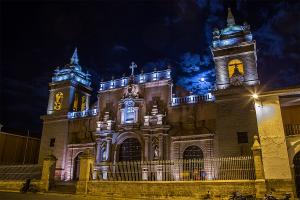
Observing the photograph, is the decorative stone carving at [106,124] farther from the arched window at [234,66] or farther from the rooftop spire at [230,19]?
the rooftop spire at [230,19]

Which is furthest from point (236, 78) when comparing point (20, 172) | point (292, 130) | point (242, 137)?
point (20, 172)

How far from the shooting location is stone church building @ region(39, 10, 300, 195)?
15328mm

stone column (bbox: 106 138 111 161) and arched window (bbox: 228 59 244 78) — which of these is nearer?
arched window (bbox: 228 59 244 78)

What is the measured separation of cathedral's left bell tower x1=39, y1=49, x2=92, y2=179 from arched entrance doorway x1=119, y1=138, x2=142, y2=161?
6270 mm

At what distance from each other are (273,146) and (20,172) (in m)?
19.4

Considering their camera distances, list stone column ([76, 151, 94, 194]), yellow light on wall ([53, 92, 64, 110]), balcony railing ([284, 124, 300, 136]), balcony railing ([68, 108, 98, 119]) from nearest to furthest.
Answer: stone column ([76, 151, 94, 194])
balcony railing ([284, 124, 300, 136])
balcony railing ([68, 108, 98, 119])
yellow light on wall ([53, 92, 64, 110])

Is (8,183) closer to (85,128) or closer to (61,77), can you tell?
(85,128)

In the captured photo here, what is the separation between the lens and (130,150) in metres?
24.5

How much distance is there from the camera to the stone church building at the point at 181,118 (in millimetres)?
15328

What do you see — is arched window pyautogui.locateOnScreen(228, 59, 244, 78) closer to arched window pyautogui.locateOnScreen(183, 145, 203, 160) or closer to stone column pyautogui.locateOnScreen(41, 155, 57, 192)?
arched window pyautogui.locateOnScreen(183, 145, 203, 160)

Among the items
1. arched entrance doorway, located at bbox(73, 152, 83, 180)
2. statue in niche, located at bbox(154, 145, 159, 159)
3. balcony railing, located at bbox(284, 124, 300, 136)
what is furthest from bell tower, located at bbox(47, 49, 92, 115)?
balcony railing, located at bbox(284, 124, 300, 136)

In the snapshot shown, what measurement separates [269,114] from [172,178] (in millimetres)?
8724

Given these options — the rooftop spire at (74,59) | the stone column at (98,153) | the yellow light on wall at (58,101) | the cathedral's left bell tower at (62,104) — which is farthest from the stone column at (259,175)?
the rooftop spire at (74,59)

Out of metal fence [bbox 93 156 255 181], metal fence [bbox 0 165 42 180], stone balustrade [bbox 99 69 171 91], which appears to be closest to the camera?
metal fence [bbox 93 156 255 181]
